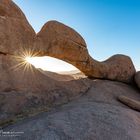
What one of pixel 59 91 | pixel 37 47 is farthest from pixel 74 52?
pixel 59 91

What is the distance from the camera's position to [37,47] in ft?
33.8

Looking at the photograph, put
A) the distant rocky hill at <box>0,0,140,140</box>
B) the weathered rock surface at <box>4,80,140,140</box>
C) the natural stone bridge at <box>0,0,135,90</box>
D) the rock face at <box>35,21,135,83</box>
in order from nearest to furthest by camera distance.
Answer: the weathered rock surface at <box>4,80,140,140</box>
the distant rocky hill at <box>0,0,140,140</box>
the natural stone bridge at <box>0,0,135,90</box>
the rock face at <box>35,21,135,83</box>

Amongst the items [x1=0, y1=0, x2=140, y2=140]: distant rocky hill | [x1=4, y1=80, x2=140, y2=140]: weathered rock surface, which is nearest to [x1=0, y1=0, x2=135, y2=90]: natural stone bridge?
[x1=0, y1=0, x2=140, y2=140]: distant rocky hill

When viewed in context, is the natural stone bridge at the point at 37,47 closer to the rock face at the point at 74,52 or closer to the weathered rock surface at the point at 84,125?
the rock face at the point at 74,52

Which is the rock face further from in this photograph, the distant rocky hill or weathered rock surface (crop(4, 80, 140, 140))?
weathered rock surface (crop(4, 80, 140, 140))

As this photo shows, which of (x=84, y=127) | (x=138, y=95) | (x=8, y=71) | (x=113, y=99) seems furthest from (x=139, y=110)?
(x=8, y=71)

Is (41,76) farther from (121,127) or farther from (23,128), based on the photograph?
(121,127)

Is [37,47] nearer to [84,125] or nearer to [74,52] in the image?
[74,52]

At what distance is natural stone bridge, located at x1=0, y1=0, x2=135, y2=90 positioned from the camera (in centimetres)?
911

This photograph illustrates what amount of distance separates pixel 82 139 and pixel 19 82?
15.0 ft

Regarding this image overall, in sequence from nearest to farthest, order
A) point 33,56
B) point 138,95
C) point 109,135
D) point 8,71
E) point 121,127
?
point 109,135 → point 121,127 → point 8,71 → point 33,56 → point 138,95

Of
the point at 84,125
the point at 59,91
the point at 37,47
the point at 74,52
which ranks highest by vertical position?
the point at 37,47

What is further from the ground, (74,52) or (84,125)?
(74,52)

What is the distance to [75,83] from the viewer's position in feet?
37.2
